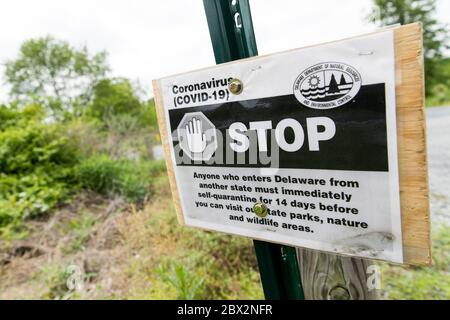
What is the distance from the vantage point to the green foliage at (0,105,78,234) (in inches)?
171

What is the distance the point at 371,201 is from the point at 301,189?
6.4 inches

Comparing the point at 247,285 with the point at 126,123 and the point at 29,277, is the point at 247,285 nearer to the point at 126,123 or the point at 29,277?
the point at 29,277

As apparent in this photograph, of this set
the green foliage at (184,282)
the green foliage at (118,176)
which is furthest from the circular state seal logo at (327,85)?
the green foliage at (118,176)

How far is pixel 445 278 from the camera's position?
165cm

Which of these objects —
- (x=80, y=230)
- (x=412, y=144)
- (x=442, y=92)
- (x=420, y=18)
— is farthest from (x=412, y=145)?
(x=80, y=230)

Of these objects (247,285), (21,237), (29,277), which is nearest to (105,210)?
(21,237)

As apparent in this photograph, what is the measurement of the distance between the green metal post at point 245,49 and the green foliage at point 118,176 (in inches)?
156

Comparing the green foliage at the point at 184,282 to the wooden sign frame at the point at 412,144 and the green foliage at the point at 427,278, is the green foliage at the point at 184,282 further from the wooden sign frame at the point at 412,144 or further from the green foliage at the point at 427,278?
the wooden sign frame at the point at 412,144

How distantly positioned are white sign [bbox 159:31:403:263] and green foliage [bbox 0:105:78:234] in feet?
13.8

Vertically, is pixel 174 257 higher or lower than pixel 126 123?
lower

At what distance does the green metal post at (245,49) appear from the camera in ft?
2.57

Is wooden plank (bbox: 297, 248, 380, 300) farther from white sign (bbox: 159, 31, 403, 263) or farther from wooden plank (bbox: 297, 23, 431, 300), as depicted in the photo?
wooden plank (bbox: 297, 23, 431, 300)

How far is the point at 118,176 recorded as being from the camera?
5.23 meters

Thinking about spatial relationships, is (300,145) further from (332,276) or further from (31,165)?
(31,165)
